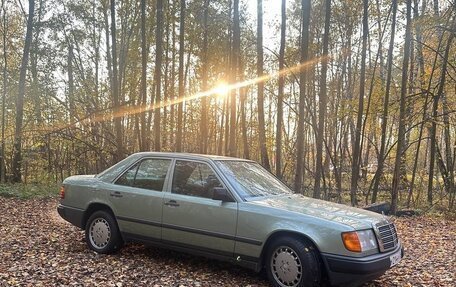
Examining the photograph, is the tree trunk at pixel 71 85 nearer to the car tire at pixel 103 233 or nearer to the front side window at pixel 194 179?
the car tire at pixel 103 233

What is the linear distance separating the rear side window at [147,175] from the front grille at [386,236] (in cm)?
291

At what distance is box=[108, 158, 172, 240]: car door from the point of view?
5.70 metres

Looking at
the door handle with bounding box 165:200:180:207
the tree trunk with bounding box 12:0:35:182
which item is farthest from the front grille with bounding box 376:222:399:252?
the tree trunk with bounding box 12:0:35:182

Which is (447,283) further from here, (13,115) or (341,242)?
(13,115)

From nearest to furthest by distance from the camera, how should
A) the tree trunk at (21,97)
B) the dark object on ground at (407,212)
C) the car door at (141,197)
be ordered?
the car door at (141,197)
the dark object on ground at (407,212)
the tree trunk at (21,97)

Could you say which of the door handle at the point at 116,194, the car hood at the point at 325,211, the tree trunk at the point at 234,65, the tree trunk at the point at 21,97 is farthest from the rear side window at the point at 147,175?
the tree trunk at the point at 21,97

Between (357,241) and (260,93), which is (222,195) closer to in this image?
(357,241)

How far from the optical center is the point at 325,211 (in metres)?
4.86

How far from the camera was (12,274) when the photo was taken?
5117 millimetres

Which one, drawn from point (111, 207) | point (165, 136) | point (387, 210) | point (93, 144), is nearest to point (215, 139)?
point (165, 136)

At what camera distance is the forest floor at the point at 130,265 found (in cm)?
499

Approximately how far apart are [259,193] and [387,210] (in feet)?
25.0

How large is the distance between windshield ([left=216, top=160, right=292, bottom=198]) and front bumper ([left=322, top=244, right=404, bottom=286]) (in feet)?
4.38

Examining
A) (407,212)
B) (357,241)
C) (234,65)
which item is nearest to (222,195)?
(357,241)
